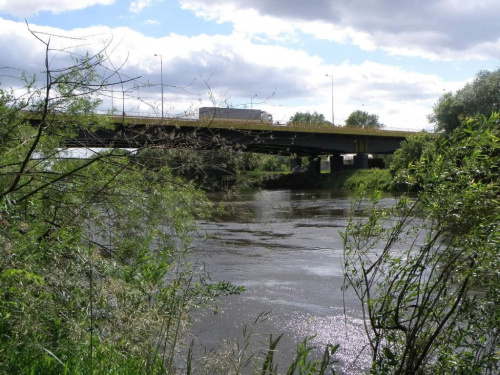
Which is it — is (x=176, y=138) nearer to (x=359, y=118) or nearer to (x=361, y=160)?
(x=361, y=160)

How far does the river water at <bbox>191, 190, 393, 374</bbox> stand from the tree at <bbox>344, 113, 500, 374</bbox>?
0.52 m

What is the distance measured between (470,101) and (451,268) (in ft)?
134

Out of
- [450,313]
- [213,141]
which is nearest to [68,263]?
[213,141]

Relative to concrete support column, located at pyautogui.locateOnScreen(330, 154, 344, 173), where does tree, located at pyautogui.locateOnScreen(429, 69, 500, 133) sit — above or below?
above

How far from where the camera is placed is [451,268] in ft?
17.0

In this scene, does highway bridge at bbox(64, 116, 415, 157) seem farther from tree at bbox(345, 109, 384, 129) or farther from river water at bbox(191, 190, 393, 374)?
tree at bbox(345, 109, 384, 129)

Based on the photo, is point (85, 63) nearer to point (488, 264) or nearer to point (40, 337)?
point (40, 337)

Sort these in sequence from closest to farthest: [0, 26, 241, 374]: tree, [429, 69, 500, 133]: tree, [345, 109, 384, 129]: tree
→ [0, 26, 241, 374]: tree → [429, 69, 500, 133]: tree → [345, 109, 384, 129]: tree

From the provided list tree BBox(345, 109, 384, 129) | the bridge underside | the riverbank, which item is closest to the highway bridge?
the bridge underside

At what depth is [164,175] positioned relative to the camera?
6.16 m

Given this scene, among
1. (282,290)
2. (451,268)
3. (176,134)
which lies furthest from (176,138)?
(282,290)

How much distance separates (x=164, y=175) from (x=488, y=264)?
3063 mm

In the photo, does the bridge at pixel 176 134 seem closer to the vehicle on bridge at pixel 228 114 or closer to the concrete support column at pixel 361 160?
the vehicle on bridge at pixel 228 114

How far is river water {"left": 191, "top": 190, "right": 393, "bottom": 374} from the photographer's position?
8281mm
